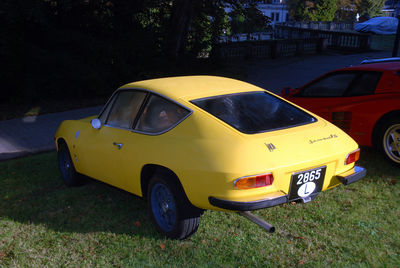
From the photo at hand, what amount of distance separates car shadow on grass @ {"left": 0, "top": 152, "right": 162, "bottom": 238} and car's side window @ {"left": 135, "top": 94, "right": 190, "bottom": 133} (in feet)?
3.66

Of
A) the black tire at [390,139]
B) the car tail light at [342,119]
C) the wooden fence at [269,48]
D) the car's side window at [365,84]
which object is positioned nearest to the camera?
the black tire at [390,139]

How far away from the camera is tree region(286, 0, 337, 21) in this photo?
5706 cm

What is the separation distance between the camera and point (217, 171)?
3.53 m

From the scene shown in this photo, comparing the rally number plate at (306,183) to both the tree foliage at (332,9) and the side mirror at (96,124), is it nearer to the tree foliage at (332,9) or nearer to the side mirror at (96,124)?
the side mirror at (96,124)

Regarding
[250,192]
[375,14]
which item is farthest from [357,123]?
[375,14]

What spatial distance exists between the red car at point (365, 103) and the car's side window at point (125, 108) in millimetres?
3421

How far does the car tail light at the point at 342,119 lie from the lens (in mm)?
6414

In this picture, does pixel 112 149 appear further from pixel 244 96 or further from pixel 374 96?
pixel 374 96

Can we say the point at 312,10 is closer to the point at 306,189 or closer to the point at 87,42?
the point at 87,42

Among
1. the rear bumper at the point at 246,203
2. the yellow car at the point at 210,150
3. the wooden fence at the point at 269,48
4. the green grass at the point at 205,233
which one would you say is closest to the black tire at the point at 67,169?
the green grass at the point at 205,233

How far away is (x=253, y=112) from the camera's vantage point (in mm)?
4270

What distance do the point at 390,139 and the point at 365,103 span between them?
2.17 feet

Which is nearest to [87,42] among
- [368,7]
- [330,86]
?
[330,86]

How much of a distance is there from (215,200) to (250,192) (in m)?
0.31
